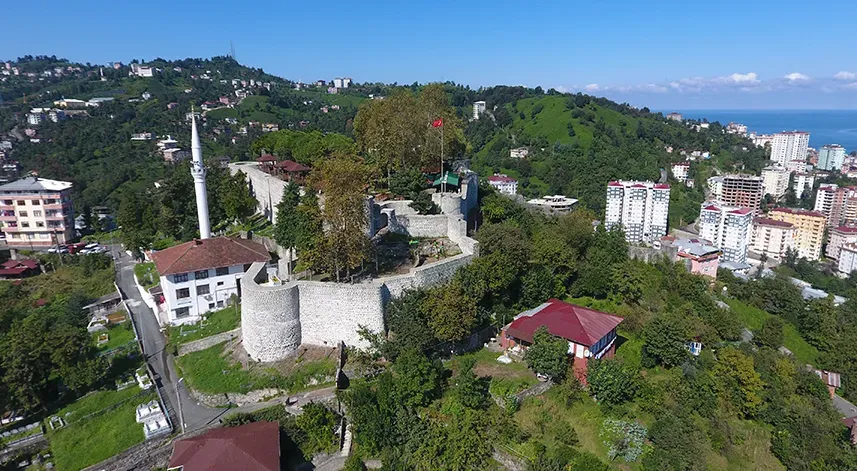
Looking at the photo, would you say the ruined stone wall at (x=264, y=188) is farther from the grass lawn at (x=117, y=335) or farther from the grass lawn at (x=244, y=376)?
the grass lawn at (x=244, y=376)

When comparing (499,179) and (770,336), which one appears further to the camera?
(499,179)

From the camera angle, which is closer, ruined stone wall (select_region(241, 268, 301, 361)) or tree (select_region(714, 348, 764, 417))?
ruined stone wall (select_region(241, 268, 301, 361))

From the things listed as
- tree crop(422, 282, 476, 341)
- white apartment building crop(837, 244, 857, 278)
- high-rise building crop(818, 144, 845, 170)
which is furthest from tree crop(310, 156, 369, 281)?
high-rise building crop(818, 144, 845, 170)

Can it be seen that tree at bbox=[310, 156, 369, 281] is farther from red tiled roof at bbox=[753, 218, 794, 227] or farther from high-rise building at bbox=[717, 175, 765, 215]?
high-rise building at bbox=[717, 175, 765, 215]

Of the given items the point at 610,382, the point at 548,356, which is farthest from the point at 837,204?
the point at 548,356

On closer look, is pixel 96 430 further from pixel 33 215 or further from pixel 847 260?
pixel 847 260

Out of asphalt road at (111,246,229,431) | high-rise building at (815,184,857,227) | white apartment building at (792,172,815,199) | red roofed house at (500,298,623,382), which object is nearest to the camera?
asphalt road at (111,246,229,431)
